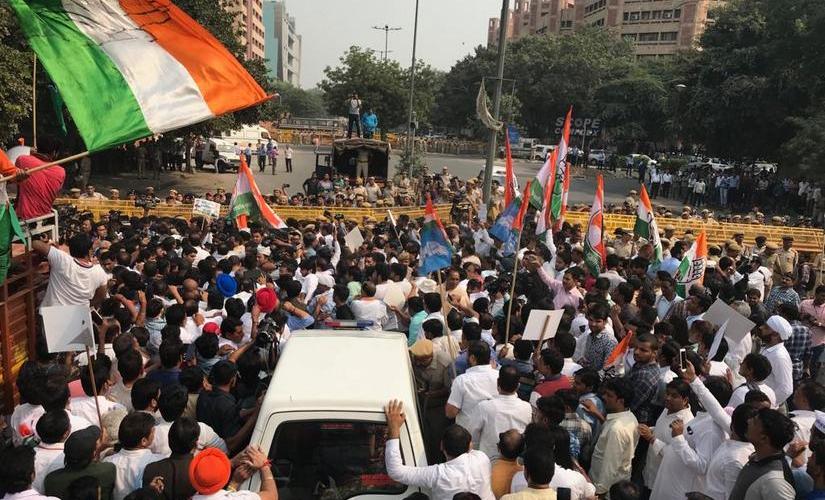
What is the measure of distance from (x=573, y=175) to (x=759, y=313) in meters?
34.7

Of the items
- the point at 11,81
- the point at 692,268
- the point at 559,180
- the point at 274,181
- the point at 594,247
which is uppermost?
the point at 11,81

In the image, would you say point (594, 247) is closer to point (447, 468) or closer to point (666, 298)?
point (666, 298)

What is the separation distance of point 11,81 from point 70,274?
996 centimetres

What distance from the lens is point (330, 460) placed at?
3996mm

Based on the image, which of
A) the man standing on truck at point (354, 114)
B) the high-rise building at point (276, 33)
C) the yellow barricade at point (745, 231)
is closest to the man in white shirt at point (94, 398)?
the yellow barricade at point (745, 231)

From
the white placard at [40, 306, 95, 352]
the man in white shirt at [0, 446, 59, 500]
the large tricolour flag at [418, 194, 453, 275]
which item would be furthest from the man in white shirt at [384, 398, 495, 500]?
the large tricolour flag at [418, 194, 453, 275]

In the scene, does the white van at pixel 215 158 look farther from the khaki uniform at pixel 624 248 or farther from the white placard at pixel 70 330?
the white placard at pixel 70 330

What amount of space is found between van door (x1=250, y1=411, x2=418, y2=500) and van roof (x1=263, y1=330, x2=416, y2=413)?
78 millimetres

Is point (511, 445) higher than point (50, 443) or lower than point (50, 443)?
higher

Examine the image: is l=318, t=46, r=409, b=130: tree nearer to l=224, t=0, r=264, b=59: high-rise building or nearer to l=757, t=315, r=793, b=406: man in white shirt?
l=757, t=315, r=793, b=406: man in white shirt

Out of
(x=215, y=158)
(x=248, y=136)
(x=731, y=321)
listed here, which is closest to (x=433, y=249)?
(x=731, y=321)

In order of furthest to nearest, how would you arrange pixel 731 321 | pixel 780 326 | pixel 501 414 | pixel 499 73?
pixel 499 73 < pixel 780 326 < pixel 731 321 < pixel 501 414

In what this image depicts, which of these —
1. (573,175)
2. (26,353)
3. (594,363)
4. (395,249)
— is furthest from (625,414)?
(573,175)

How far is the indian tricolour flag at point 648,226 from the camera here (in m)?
9.41
